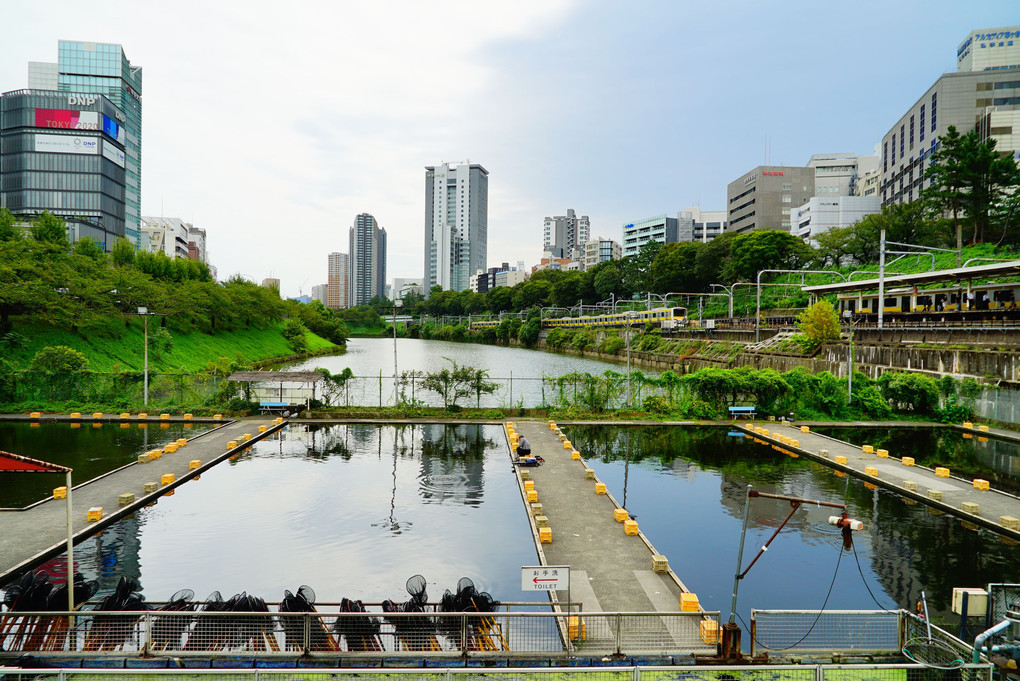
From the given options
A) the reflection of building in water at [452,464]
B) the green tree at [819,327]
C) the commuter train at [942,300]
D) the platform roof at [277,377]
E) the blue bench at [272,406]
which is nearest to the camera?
the reflection of building in water at [452,464]

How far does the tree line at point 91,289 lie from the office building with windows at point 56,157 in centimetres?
3651

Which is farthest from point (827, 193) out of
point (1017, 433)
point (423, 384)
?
point (423, 384)

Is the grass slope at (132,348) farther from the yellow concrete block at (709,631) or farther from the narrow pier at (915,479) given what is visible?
the narrow pier at (915,479)

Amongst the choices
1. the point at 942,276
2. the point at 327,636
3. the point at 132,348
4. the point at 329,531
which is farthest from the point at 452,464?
the point at 942,276

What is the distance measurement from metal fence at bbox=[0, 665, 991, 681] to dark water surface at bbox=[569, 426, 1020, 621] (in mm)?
3203

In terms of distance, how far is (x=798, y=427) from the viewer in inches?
1355

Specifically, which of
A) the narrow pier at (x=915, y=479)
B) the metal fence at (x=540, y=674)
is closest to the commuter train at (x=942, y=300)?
the narrow pier at (x=915, y=479)

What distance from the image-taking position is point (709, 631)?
1138 centimetres

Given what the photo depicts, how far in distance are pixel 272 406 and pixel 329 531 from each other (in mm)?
21865

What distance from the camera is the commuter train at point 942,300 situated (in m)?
48.2

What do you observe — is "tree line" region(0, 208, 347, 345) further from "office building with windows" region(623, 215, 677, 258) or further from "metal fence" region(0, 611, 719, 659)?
"office building with windows" region(623, 215, 677, 258)

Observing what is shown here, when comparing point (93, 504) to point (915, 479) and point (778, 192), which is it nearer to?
point (915, 479)

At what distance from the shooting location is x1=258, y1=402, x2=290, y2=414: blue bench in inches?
1474

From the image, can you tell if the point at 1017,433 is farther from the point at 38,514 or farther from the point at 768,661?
the point at 38,514
